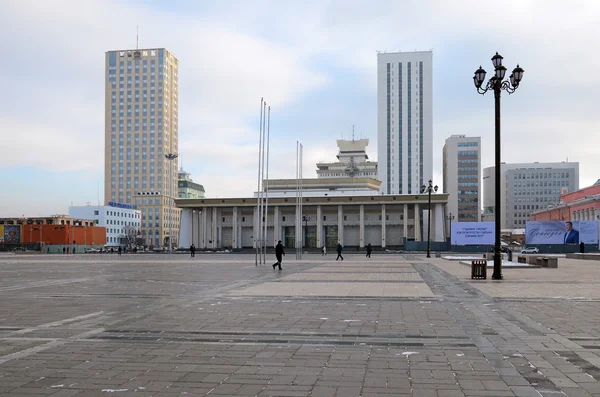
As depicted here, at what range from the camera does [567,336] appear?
952 centimetres

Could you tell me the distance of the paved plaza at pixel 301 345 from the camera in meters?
6.40

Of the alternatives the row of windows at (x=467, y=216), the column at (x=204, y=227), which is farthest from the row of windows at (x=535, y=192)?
the column at (x=204, y=227)

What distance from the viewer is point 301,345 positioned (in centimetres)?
884

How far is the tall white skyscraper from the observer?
162375 mm

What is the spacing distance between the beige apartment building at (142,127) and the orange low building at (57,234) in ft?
149

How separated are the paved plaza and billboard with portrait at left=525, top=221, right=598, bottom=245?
6264 centimetres

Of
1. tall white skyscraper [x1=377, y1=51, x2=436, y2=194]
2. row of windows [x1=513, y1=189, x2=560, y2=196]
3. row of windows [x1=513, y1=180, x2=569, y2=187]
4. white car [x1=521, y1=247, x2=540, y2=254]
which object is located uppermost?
tall white skyscraper [x1=377, y1=51, x2=436, y2=194]

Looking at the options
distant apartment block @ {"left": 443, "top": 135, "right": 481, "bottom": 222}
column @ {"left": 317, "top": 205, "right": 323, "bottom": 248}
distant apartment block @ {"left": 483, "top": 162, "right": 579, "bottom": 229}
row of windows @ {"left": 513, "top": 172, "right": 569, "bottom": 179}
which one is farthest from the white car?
row of windows @ {"left": 513, "top": 172, "right": 569, "bottom": 179}

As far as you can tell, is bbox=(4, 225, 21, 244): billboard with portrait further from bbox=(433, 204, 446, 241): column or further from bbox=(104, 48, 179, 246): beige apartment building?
bbox=(433, 204, 446, 241): column

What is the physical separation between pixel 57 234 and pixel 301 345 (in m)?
118

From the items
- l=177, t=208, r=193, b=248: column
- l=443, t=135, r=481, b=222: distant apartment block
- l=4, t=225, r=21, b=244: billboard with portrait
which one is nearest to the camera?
l=177, t=208, r=193, b=248: column

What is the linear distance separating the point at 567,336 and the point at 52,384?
25.9ft

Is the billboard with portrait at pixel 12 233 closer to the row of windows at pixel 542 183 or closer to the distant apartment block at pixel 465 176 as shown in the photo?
the distant apartment block at pixel 465 176

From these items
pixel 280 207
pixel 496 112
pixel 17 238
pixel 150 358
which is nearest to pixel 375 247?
pixel 280 207
